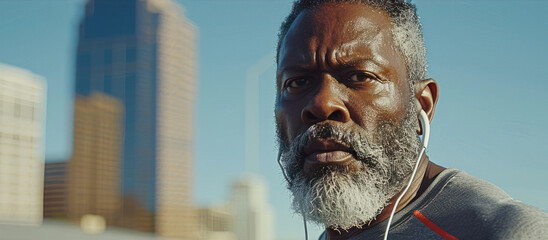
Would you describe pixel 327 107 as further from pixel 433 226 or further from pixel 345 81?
pixel 433 226

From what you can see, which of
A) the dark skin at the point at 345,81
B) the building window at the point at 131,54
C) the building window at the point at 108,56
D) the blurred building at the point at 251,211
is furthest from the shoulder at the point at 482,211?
the building window at the point at 108,56

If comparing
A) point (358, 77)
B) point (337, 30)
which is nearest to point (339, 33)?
point (337, 30)

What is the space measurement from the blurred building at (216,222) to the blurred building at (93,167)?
16.4 meters

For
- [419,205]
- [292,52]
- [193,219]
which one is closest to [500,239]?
[419,205]

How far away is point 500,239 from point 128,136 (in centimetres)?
13316

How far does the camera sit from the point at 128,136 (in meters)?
130

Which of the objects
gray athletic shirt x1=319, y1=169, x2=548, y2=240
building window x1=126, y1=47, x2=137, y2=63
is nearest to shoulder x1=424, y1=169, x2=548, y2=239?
gray athletic shirt x1=319, y1=169, x2=548, y2=240

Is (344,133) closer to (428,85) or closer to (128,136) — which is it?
(428,85)

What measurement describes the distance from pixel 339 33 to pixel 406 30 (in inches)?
6.9

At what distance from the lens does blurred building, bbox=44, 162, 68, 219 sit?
120 metres

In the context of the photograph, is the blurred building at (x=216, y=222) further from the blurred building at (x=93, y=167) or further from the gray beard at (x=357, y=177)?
the gray beard at (x=357, y=177)

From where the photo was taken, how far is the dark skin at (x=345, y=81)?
4.34ft

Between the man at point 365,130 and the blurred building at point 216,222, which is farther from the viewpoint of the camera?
the blurred building at point 216,222

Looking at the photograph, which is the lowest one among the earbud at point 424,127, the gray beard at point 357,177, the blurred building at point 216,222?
the blurred building at point 216,222
